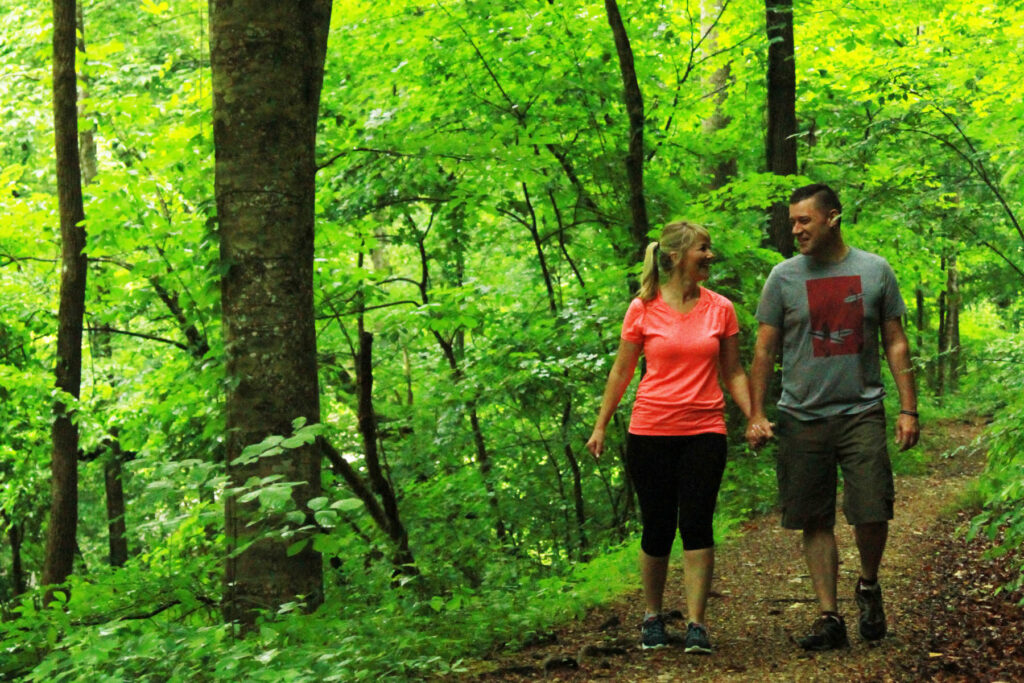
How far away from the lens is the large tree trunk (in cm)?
472

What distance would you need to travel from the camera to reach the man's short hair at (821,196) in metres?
4.73

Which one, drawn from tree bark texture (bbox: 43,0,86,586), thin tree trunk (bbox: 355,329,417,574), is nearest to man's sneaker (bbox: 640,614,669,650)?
thin tree trunk (bbox: 355,329,417,574)

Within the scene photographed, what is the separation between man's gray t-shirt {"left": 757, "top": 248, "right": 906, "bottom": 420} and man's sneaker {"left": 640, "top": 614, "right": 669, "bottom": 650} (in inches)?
47.3

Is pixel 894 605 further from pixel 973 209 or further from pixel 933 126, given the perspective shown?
pixel 933 126

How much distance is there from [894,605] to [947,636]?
77cm

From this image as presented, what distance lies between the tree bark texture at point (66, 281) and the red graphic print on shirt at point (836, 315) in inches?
300

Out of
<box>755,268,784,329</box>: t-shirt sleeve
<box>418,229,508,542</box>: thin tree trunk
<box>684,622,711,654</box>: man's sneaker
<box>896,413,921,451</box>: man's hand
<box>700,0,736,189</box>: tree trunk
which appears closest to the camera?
<box>684,622,711,654</box>: man's sneaker

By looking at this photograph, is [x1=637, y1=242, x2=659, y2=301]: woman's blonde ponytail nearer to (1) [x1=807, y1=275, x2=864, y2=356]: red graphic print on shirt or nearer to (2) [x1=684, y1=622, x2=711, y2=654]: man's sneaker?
(1) [x1=807, y1=275, x2=864, y2=356]: red graphic print on shirt

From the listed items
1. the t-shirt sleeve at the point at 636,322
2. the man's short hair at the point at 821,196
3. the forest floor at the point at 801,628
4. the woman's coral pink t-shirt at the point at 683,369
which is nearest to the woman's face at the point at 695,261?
the woman's coral pink t-shirt at the point at 683,369

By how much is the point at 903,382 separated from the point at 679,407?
1053 mm

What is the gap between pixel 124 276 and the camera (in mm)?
7352

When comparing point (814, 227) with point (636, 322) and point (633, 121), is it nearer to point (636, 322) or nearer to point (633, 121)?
point (636, 322)

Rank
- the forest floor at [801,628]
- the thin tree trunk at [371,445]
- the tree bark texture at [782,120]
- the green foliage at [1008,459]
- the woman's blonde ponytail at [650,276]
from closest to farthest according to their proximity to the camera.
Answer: the green foliage at [1008,459], the forest floor at [801,628], the woman's blonde ponytail at [650,276], the thin tree trunk at [371,445], the tree bark texture at [782,120]

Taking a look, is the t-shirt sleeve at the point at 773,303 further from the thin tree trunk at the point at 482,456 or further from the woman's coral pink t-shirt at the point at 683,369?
the thin tree trunk at the point at 482,456
